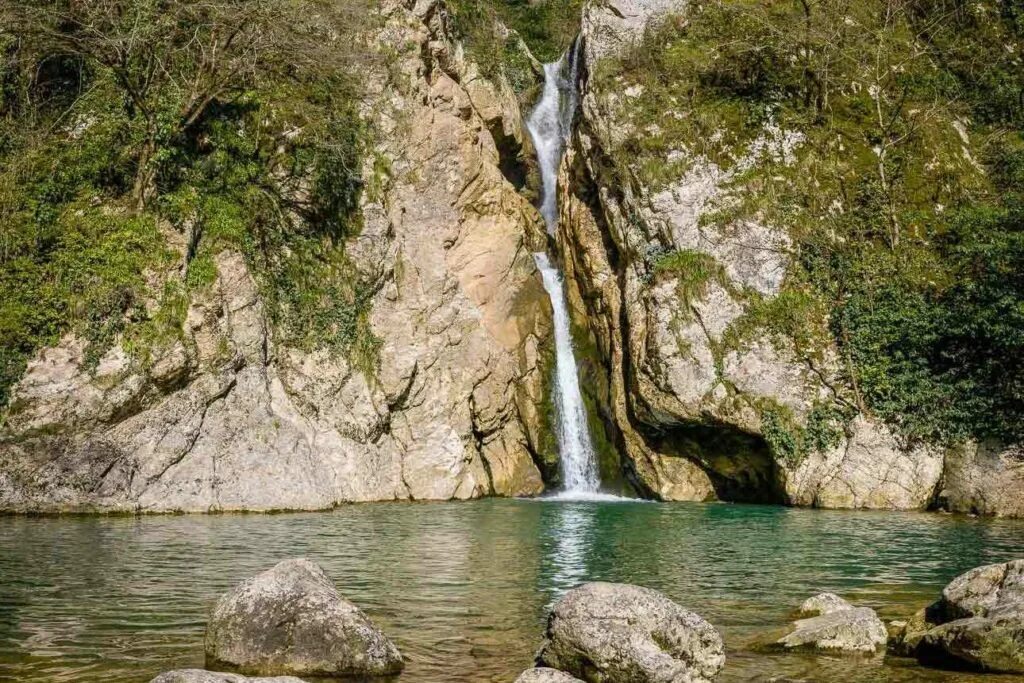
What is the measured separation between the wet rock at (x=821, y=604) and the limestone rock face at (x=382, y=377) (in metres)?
15.7

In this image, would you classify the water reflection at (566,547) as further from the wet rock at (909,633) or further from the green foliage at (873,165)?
the green foliage at (873,165)

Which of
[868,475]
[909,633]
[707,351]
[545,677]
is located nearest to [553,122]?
[707,351]

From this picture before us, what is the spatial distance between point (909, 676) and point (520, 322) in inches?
979

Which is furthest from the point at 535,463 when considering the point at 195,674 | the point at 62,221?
the point at 195,674

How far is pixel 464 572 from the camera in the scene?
14.2 m

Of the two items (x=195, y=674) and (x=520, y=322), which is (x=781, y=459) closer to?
(x=520, y=322)

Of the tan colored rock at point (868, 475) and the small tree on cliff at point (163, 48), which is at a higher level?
the small tree on cliff at point (163, 48)

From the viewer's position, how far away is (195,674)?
6551 millimetres

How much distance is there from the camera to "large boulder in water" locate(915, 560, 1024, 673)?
338 inches

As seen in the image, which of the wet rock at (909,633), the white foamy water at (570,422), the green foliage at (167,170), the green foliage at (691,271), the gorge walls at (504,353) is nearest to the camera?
the wet rock at (909,633)

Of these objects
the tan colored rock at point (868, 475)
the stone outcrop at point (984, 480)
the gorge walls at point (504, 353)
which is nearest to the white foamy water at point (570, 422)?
the gorge walls at point (504, 353)

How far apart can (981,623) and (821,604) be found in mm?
2283

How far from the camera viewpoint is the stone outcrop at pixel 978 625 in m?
8.60

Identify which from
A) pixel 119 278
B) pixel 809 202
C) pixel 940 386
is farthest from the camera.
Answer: pixel 809 202
